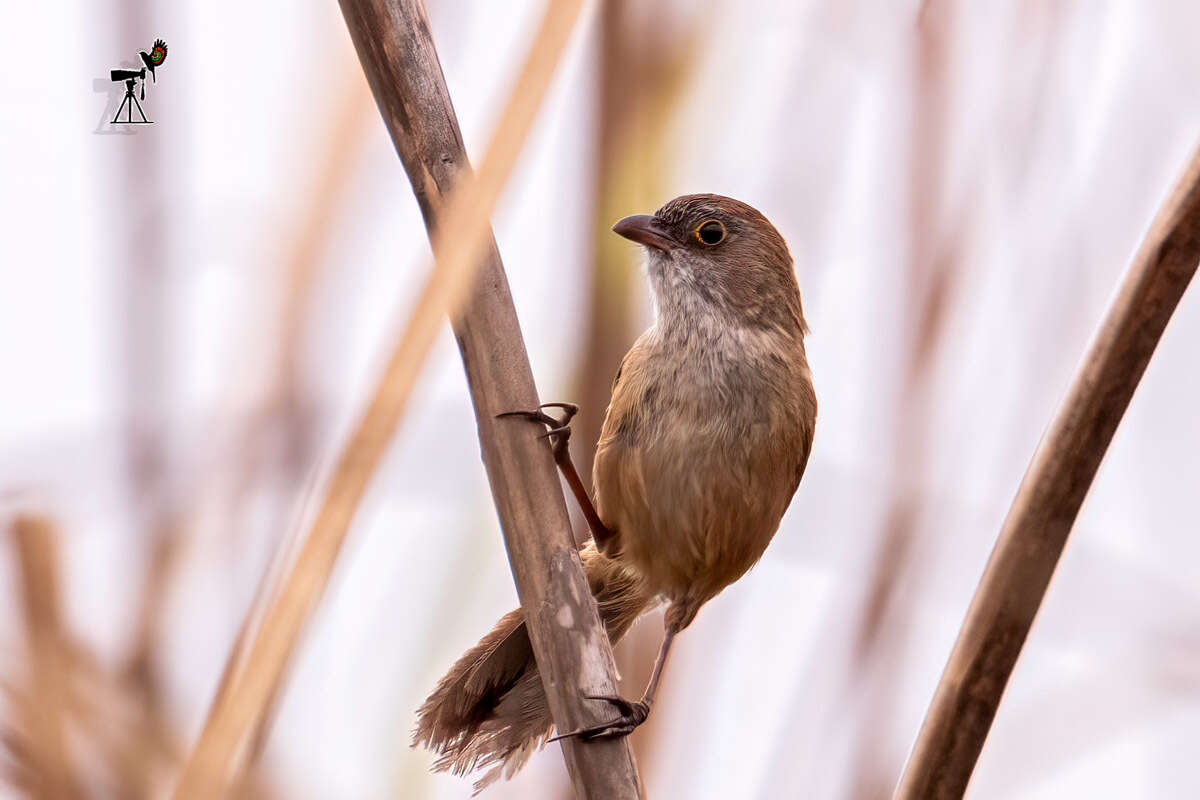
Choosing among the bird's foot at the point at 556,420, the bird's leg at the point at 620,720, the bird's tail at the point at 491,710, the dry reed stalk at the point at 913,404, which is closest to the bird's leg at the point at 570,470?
the bird's foot at the point at 556,420

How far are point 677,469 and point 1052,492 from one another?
1.44 m

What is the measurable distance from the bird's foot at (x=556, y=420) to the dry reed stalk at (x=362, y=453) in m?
0.44

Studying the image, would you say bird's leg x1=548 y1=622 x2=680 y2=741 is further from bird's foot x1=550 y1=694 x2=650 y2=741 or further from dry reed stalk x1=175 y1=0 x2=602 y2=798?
dry reed stalk x1=175 y1=0 x2=602 y2=798

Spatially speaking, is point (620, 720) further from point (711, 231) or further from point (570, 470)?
point (711, 231)

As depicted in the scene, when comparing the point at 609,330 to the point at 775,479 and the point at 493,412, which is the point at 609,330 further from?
the point at 775,479

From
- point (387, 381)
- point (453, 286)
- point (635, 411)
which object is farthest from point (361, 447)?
point (635, 411)

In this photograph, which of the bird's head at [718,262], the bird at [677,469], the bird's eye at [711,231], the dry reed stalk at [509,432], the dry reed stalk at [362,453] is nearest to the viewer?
the dry reed stalk at [362,453]

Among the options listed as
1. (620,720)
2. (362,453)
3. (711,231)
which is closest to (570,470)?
(711,231)

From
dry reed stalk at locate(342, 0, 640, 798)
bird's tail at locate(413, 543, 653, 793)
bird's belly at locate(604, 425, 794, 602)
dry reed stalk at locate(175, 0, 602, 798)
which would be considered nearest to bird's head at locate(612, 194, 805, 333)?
bird's belly at locate(604, 425, 794, 602)

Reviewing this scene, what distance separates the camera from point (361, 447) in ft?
3.38

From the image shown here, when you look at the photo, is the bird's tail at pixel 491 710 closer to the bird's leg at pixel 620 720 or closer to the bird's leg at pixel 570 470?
the bird's leg at pixel 570 470

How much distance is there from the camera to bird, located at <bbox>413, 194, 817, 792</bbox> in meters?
2.55

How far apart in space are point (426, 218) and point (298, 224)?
190 mm

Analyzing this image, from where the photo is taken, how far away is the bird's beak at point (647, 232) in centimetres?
300
